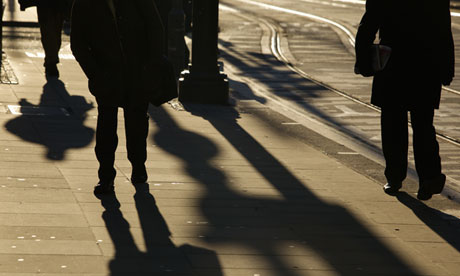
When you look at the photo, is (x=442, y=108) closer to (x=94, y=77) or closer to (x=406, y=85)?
(x=406, y=85)

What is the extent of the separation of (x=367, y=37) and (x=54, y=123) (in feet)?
12.1

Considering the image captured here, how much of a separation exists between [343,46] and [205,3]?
9028 millimetres

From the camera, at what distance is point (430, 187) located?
24.3 ft

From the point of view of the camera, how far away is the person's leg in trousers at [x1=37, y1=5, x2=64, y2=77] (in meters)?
13.6

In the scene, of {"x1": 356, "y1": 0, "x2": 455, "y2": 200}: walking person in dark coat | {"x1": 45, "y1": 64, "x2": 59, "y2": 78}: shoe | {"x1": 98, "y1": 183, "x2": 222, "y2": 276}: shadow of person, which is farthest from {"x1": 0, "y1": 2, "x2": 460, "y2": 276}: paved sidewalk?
{"x1": 45, "y1": 64, "x2": 59, "y2": 78}: shoe

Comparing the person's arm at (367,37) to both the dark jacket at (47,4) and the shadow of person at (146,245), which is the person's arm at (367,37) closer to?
the shadow of person at (146,245)

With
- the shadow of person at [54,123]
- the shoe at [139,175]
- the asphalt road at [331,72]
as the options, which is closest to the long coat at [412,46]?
the asphalt road at [331,72]

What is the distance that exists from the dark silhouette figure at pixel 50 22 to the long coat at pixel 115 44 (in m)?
6.35

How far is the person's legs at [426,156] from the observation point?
7441 mm

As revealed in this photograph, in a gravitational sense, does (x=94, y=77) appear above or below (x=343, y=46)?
above

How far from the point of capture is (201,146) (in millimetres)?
9289

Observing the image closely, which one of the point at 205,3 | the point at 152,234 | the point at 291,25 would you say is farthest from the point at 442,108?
the point at 291,25

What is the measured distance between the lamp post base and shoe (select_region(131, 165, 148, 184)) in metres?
4.77

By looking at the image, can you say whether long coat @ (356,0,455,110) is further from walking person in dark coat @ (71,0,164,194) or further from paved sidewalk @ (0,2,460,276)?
walking person in dark coat @ (71,0,164,194)
